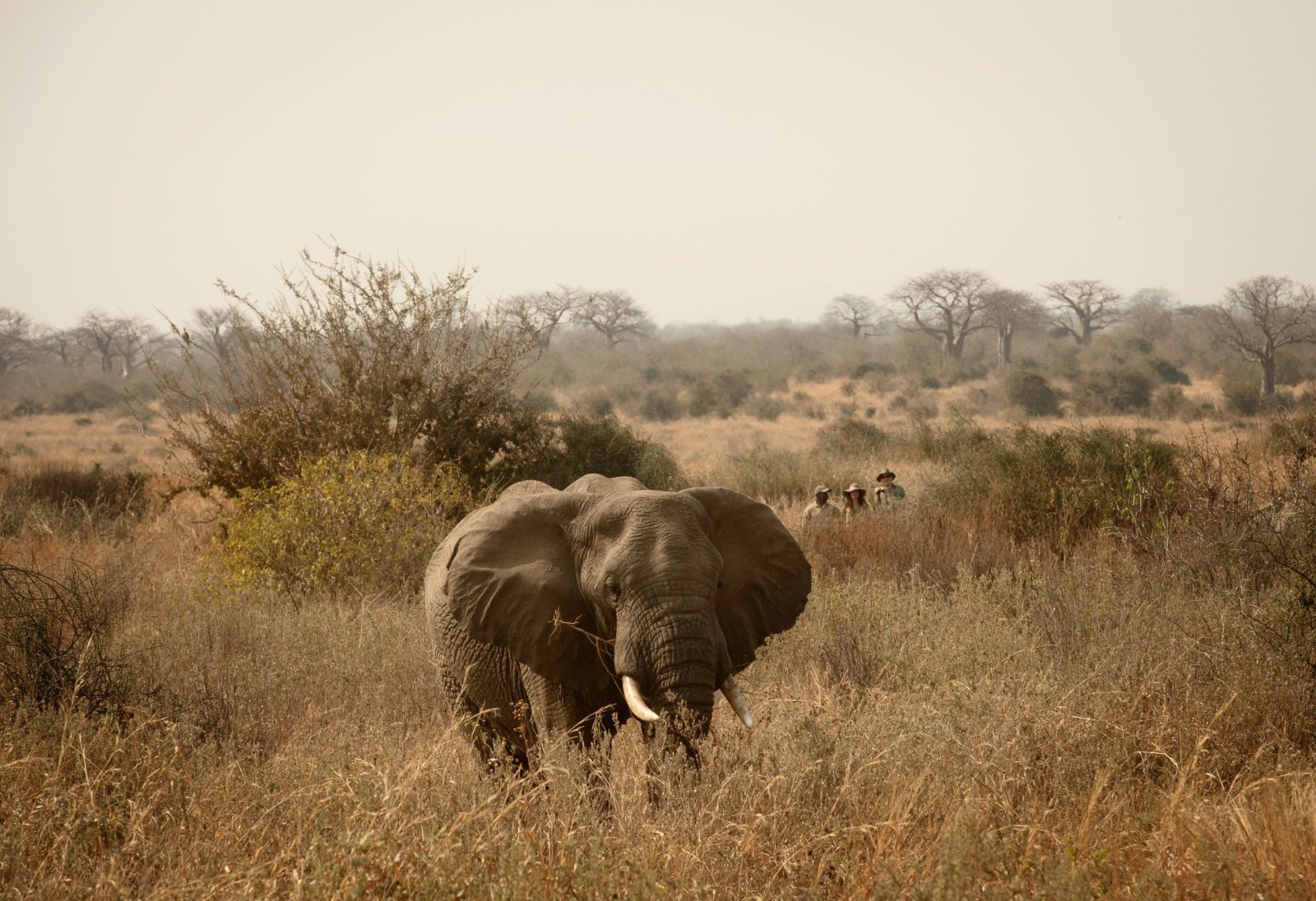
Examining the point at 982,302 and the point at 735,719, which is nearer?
the point at 735,719

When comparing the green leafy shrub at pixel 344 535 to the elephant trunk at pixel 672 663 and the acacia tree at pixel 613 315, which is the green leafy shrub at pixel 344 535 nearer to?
the elephant trunk at pixel 672 663

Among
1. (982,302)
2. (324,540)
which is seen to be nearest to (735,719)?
(324,540)

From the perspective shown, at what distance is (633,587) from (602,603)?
221 mm

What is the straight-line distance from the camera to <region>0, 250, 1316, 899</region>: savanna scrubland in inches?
152

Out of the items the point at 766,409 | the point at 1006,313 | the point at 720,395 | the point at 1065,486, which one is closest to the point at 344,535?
the point at 1065,486

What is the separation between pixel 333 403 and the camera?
1210cm

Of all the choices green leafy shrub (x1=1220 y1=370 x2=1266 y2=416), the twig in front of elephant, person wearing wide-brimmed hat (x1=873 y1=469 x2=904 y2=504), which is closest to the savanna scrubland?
the twig in front of elephant

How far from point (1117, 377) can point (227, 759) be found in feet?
129

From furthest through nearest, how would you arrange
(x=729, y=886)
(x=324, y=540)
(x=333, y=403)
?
1. (x=333, y=403)
2. (x=324, y=540)
3. (x=729, y=886)

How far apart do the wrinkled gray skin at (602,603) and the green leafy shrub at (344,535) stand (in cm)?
461

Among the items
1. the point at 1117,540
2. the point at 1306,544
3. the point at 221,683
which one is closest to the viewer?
the point at 221,683

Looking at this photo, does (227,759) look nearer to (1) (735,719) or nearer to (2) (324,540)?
(1) (735,719)

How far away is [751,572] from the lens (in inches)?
190

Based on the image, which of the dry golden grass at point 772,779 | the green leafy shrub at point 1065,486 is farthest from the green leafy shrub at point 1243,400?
the dry golden grass at point 772,779
